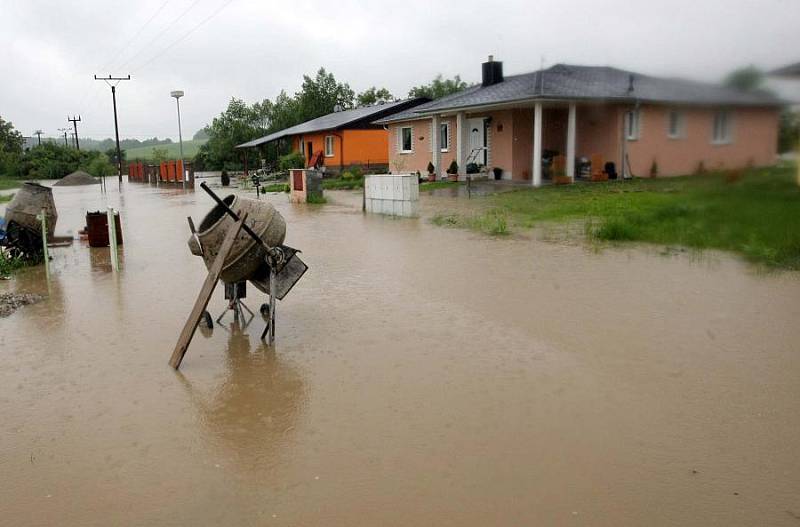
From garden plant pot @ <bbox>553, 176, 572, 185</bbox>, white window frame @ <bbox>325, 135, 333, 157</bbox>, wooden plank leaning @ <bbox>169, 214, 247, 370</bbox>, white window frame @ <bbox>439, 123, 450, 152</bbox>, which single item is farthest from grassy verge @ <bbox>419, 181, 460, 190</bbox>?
wooden plank leaning @ <bbox>169, 214, 247, 370</bbox>

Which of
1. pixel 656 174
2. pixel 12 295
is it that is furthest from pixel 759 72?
pixel 12 295

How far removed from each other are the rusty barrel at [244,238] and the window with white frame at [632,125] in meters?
5.04

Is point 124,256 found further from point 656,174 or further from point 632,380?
point 656,174

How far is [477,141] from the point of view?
90.7 ft

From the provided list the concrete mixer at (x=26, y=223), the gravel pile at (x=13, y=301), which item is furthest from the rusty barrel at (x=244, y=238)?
the concrete mixer at (x=26, y=223)

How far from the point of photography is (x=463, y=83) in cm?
6669

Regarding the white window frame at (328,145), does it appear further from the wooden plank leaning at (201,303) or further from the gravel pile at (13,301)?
the wooden plank leaning at (201,303)

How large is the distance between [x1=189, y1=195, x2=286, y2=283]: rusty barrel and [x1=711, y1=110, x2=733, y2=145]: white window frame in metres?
5.73

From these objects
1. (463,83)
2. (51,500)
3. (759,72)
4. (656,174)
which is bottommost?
(51,500)

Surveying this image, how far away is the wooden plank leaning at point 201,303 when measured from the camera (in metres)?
6.62

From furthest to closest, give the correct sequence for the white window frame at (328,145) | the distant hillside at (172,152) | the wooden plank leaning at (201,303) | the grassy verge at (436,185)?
the distant hillside at (172,152)
the white window frame at (328,145)
the grassy verge at (436,185)
the wooden plank leaning at (201,303)

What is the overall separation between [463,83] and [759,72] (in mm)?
67314

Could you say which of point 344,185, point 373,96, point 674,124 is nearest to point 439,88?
point 373,96

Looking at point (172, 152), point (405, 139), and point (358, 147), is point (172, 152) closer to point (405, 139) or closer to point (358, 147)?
point (358, 147)
